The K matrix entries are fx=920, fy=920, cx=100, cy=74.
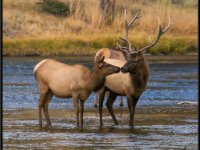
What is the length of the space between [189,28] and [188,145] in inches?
1143

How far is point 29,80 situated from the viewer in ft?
92.0

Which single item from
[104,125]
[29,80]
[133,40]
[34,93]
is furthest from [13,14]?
[104,125]

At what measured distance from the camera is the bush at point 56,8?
4616 cm

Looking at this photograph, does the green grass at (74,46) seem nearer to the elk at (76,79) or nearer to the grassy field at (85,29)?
the grassy field at (85,29)

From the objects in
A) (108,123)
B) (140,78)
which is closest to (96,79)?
(140,78)

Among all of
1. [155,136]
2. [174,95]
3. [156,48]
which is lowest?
[156,48]

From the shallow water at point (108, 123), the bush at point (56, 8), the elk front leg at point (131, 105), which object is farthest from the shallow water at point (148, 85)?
the bush at point (56, 8)

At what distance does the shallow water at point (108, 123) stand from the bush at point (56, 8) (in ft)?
62.9

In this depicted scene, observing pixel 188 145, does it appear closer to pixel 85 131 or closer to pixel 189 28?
pixel 85 131

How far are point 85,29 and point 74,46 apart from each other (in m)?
3.27

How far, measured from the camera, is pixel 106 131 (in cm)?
1638

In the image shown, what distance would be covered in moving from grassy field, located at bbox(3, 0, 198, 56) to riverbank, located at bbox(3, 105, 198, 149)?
18095mm

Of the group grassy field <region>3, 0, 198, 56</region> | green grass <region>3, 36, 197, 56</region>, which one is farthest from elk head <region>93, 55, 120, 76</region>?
green grass <region>3, 36, 197, 56</region>

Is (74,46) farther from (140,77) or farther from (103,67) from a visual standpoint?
(103,67)
